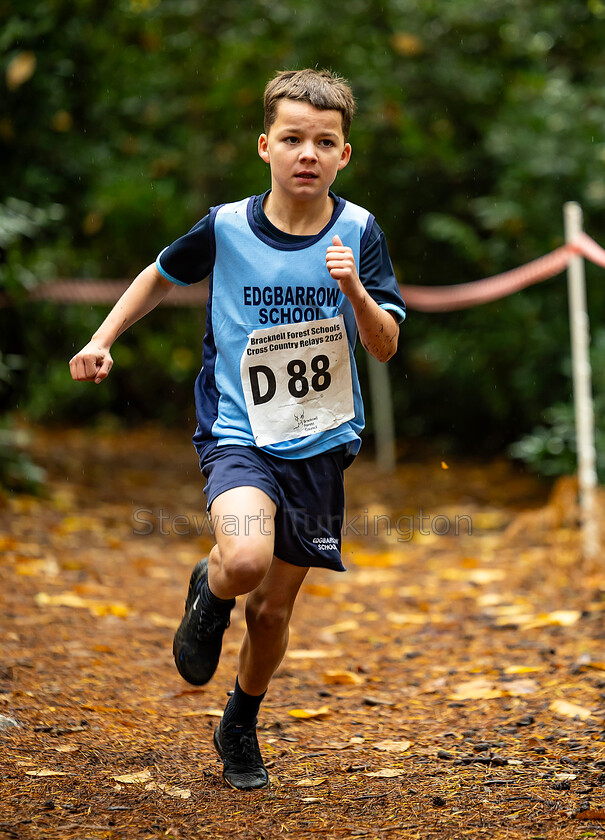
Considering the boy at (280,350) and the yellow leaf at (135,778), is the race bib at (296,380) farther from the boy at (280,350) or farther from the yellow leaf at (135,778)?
the yellow leaf at (135,778)

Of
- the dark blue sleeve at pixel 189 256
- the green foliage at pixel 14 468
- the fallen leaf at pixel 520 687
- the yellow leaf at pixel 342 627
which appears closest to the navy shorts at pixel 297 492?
the dark blue sleeve at pixel 189 256

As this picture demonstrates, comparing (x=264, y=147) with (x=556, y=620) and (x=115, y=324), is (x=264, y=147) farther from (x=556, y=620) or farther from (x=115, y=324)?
(x=556, y=620)

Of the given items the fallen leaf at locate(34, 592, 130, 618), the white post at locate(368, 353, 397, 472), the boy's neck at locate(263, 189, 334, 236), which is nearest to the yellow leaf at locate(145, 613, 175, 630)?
the fallen leaf at locate(34, 592, 130, 618)

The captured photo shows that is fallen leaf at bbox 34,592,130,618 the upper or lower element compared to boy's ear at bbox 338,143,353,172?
lower

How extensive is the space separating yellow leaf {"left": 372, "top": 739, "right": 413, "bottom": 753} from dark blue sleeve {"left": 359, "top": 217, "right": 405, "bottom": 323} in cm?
139

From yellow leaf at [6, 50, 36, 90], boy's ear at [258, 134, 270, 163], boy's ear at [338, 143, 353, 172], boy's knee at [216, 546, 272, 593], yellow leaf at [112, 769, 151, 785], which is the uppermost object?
yellow leaf at [6, 50, 36, 90]

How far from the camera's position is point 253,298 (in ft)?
9.00

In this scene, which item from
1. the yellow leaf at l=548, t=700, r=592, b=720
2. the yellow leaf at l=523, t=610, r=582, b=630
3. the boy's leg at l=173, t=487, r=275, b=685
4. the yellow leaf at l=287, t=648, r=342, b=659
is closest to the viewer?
the boy's leg at l=173, t=487, r=275, b=685

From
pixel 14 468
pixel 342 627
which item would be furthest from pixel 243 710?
pixel 14 468

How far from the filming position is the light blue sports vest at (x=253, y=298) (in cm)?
273

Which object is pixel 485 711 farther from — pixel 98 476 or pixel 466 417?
pixel 466 417

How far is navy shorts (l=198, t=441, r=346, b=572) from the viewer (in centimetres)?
269

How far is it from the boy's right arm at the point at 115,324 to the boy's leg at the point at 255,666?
0.74 meters

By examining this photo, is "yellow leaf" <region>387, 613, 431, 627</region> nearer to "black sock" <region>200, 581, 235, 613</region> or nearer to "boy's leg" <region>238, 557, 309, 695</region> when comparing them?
"boy's leg" <region>238, 557, 309, 695</region>
